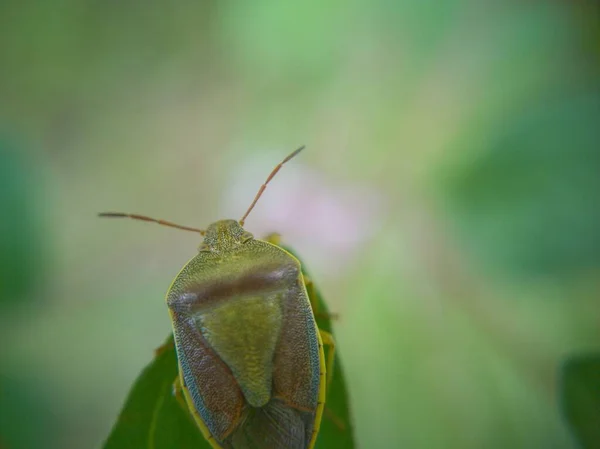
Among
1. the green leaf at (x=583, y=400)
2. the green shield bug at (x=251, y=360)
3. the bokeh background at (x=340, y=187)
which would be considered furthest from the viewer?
the bokeh background at (x=340, y=187)

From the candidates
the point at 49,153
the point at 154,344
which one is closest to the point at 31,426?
the point at 154,344

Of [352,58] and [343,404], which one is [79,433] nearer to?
[343,404]

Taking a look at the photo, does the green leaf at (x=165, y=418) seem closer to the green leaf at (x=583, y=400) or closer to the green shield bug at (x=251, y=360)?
the green shield bug at (x=251, y=360)

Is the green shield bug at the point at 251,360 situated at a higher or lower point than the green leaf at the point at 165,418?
higher

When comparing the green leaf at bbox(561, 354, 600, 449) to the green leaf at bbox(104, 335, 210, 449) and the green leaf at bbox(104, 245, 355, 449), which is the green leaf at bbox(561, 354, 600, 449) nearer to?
the green leaf at bbox(104, 245, 355, 449)

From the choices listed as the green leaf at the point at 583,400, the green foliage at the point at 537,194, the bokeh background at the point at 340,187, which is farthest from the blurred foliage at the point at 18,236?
the green leaf at the point at 583,400

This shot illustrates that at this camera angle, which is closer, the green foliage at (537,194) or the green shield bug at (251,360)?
the green shield bug at (251,360)
